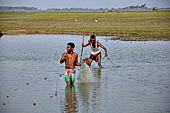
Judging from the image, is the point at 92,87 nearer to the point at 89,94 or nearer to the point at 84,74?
the point at 84,74

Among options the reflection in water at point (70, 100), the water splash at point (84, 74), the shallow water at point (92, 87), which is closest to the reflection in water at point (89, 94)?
the shallow water at point (92, 87)

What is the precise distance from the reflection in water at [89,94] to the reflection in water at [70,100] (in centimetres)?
20

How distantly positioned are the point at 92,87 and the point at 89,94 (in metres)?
1.12

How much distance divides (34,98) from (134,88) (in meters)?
3.31

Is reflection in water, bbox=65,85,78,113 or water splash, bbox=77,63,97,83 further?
water splash, bbox=77,63,97,83

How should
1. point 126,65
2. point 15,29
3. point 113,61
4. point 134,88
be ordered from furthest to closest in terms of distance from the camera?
1. point 15,29
2. point 113,61
3. point 126,65
4. point 134,88

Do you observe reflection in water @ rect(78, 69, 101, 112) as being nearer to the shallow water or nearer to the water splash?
the shallow water

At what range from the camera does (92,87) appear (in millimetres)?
13805

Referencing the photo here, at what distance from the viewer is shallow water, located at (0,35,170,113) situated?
1111 cm

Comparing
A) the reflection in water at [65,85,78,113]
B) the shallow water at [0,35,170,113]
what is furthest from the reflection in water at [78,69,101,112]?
the reflection in water at [65,85,78,113]

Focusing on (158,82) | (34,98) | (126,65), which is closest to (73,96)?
(34,98)

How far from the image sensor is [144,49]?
87.0 feet

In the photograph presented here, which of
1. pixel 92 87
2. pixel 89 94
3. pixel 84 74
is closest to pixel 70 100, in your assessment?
pixel 89 94

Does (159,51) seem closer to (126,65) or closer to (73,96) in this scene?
(126,65)
